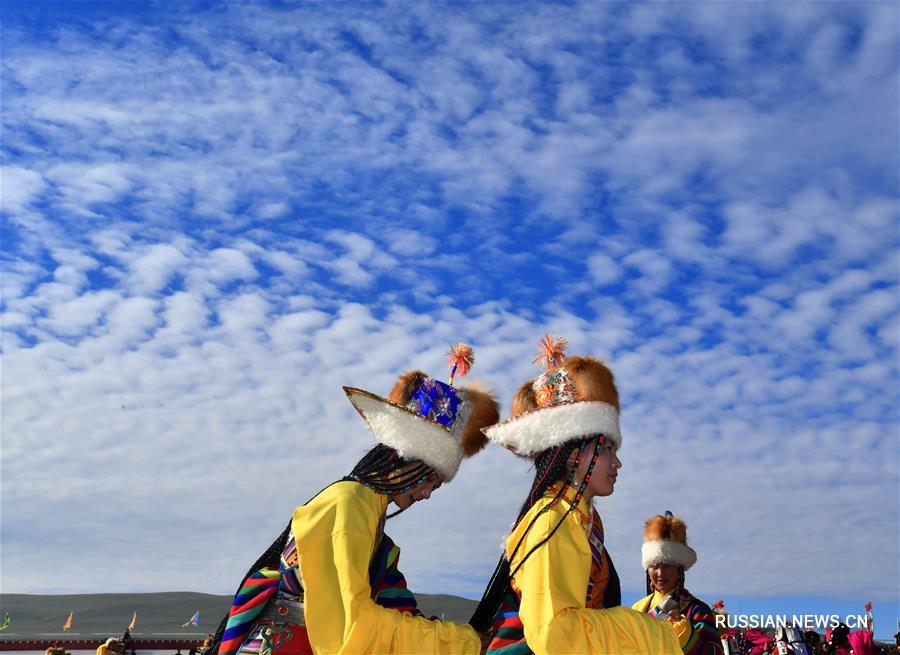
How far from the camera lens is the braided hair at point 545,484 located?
4336 millimetres

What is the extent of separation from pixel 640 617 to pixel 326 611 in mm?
1553

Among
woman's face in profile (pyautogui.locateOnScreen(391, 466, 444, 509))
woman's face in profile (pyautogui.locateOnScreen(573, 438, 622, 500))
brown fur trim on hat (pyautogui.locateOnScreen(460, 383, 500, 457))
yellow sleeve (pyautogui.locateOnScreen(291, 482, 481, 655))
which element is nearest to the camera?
yellow sleeve (pyautogui.locateOnScreen(291, 482, 481, 655))

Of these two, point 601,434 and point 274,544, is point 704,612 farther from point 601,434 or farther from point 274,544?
point 274,544

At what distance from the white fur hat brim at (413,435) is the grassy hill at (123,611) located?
58.9 meters

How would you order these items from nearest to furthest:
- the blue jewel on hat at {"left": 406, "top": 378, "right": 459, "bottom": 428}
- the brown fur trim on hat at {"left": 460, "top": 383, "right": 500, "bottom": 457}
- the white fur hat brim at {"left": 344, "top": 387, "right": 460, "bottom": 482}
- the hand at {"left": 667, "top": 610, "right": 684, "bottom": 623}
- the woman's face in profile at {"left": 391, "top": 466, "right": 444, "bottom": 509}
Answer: the woman's face in profile at {"left": 391, "top": 466, "right": 444, "bottom": 509}
the white fur hat brim at {"left": 344, "top": 387, "right": 460, "bottom": 482}
the blue jewel on hat at {"left": 406, "top": 378, "right": 459, "bottom": 428}
the brown fur trim on hat at {"left": 460, "top": 383, "right": 500, "bottom": 457}
the hand at {"left": 667, "top": 610, "right": 684, "bottom": 623}

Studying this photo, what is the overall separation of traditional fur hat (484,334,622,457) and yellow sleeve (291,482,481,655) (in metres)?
0.92

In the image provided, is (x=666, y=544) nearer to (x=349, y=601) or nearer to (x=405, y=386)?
(x=405, y=386)

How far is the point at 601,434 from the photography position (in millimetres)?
4578

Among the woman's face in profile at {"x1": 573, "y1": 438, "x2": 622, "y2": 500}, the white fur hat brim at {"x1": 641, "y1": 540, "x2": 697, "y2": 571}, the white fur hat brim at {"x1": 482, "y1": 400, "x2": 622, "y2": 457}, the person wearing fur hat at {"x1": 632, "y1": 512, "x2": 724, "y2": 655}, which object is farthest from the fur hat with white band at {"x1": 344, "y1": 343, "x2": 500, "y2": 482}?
the white fur hat brim at {"x1": 641, "y1": 540, "x2": 697, "y2": 571}

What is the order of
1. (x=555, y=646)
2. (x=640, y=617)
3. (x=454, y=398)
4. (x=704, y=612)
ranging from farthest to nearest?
(x=704, y=612)
(x=454, y=398)
(x=640, y=617)
(x=555, y=646)

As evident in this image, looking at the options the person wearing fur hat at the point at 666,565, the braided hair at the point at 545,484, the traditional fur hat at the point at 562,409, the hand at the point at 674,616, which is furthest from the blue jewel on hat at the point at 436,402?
the person wearing fur hat at the point at 666,565

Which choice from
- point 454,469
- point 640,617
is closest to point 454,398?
point 454,469

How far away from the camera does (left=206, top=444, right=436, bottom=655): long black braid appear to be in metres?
5.01

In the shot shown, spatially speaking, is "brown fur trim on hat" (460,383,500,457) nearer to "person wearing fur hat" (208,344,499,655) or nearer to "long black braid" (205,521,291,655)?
"person wearing fur hat" (208,344,499,655)
